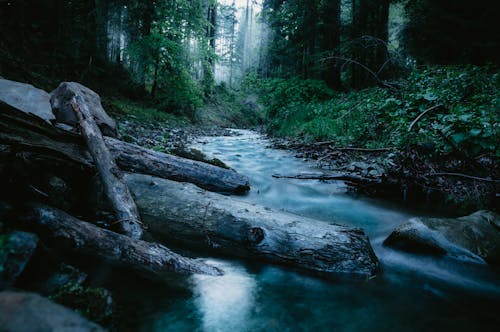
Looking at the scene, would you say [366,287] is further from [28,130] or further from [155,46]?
A: [155,46]

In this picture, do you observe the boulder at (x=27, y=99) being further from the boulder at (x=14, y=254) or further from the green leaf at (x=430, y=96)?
the green leaf at (x=430, y=96)

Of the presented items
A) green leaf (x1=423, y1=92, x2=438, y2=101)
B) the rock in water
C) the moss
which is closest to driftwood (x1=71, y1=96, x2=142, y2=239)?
the moss

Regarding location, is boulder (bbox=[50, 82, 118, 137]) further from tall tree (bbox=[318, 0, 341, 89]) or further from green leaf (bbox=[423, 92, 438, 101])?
tall tree (bbox=[318, 0, 341, 89])

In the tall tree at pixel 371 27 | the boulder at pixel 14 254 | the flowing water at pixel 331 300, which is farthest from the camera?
the tall tree at pixel 371 27

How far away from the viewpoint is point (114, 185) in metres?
2.94

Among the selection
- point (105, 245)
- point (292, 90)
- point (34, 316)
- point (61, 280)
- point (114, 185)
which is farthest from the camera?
point (292, 90)

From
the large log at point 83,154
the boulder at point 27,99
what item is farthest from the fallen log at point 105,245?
the boulder at point 27,99

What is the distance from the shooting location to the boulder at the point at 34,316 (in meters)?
1.15

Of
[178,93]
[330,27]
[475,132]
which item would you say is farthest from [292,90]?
[475,132]

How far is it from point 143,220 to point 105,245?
0.81 m

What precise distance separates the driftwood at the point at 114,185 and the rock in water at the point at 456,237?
2772mm

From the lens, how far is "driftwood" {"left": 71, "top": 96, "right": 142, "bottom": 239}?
2.64 m

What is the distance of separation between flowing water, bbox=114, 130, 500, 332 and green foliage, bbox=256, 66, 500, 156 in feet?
7.12

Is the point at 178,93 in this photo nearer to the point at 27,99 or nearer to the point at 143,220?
the point at 27,99
